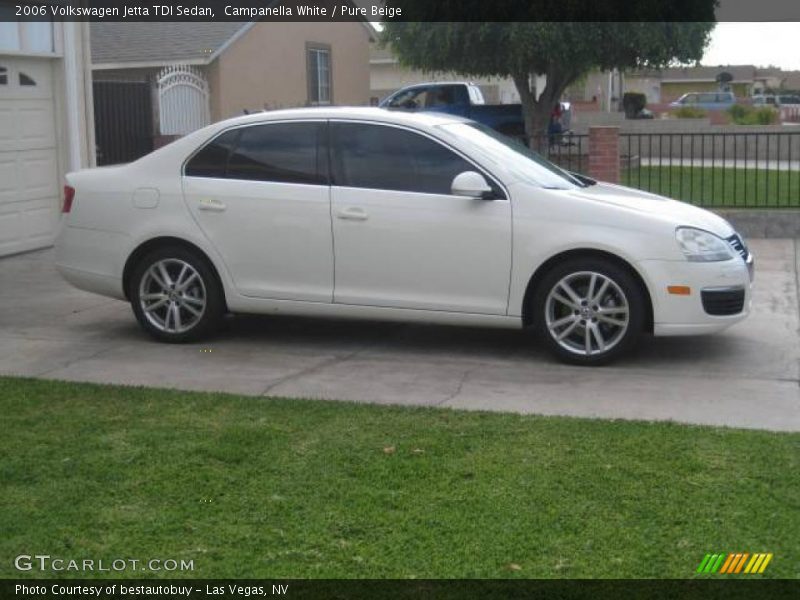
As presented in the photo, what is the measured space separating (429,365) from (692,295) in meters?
1.74

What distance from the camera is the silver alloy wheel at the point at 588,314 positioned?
309 inches

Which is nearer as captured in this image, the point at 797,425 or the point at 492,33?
the point at 797,425

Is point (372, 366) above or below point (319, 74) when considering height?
below

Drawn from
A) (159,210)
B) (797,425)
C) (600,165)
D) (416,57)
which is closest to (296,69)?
(416,57)

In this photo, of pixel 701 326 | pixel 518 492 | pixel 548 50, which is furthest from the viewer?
pixel 548 50

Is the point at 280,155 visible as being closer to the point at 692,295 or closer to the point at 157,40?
the point at 692,295

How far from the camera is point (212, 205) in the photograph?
8.49m

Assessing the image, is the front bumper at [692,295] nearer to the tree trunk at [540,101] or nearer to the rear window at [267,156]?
the rear window at [267,156]

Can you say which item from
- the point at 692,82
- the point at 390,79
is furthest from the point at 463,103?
the point at 692,82

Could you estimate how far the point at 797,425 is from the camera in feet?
21.3

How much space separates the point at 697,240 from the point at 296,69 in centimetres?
2444

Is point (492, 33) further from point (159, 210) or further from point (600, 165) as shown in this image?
point (159, 210)

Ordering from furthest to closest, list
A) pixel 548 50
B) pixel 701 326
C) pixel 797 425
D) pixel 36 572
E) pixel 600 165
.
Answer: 1. pixel 548 50
2. pixel 600 165
3. pixel 701 326
4. pixel 797 425
5. pixel 36 572

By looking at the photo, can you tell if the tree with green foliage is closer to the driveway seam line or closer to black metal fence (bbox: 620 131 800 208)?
black metal fence (bbox: 620 131 800 208)
